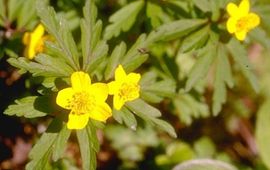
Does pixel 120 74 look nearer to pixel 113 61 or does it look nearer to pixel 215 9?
pixel 113 61

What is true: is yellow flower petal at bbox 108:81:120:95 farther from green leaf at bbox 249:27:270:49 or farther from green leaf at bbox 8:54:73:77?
green leaf at bbox 249:27:270:49

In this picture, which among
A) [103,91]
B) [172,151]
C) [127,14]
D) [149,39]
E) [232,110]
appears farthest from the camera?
[232,110]

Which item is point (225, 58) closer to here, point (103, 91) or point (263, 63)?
point (103, 91)

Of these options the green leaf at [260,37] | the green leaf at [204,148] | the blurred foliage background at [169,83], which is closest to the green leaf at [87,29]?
the blurred foliage background at [169,83]

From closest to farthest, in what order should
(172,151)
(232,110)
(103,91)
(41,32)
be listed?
(103,91) → (41,32) → (172,151) → (232,110)

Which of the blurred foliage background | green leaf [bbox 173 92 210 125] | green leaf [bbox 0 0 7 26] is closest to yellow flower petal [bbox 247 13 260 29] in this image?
the blurred foliage background

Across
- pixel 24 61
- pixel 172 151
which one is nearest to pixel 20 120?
pixel 24 61

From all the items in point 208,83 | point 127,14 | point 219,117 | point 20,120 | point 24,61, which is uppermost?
point 24,61
